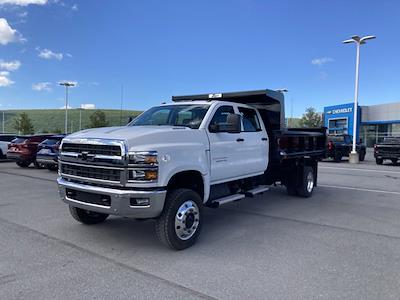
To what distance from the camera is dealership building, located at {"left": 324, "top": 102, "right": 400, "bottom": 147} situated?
4359 cm

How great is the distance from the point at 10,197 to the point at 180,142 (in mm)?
6015

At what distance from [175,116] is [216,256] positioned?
2617mm

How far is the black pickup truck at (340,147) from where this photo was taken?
23844 millimetres

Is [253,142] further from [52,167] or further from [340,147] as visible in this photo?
[340,147]

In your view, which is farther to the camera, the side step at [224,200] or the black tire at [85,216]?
the black tire at [85,216]

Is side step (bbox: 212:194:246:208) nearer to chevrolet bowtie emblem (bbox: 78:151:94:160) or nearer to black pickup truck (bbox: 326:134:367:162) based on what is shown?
chevrolet bowtie emblem (bbox: 78:151:94:160)

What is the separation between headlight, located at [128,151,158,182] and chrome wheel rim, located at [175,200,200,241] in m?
0.74

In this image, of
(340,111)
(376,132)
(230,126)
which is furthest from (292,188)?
(376,132)

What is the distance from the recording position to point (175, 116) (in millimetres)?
6562

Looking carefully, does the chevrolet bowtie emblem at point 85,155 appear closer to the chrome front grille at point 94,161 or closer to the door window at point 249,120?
the chrome front grille at point 94,161

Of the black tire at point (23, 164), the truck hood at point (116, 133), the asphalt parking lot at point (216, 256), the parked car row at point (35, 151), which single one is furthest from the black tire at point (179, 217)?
the black tire at point (23, 164)

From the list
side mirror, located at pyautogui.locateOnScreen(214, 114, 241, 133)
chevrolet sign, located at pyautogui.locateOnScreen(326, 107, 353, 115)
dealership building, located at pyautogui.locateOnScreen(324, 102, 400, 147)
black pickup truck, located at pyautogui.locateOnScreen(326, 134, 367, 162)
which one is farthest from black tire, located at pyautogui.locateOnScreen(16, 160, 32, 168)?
chevrolet sign, located at pyautogui.locateOnScreen(326, 107, 353, 115)

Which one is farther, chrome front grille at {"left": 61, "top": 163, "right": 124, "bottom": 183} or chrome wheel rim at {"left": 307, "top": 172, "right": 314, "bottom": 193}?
chrome wheel rim at {"left": 307, "top": 172, "right": 314, "bottom": 193}

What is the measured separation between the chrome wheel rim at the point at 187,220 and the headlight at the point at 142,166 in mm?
736
